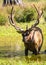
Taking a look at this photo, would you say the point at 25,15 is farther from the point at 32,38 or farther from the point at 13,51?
the point at 32,38

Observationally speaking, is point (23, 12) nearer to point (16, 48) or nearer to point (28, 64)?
point (16, 48)

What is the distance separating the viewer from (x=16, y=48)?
1644 centimetres

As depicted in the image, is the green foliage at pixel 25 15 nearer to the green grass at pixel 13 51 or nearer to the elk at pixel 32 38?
the green grass at pixel 13 51

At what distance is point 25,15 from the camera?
987 inches

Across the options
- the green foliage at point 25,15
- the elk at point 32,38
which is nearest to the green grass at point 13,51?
the elk at point 32,38

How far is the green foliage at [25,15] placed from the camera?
24781 mm

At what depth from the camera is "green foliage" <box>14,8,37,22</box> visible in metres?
24.8

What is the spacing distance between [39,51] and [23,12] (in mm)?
10615

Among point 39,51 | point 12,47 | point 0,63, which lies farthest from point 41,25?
point 0,63

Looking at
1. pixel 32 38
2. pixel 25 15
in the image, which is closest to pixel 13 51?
pixel 32 38

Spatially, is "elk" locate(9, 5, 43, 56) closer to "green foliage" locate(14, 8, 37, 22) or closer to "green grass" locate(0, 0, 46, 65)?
"green grass" locate(0, 0, 46, 65)

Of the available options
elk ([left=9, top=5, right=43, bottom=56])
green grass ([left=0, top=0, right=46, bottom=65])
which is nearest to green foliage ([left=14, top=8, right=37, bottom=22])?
green grass ([left=0, top=0, right=46, bottom=65])

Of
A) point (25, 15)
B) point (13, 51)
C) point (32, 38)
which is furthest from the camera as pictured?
point (25, 15)

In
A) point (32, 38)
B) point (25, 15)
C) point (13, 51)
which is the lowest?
point (25, 15)
